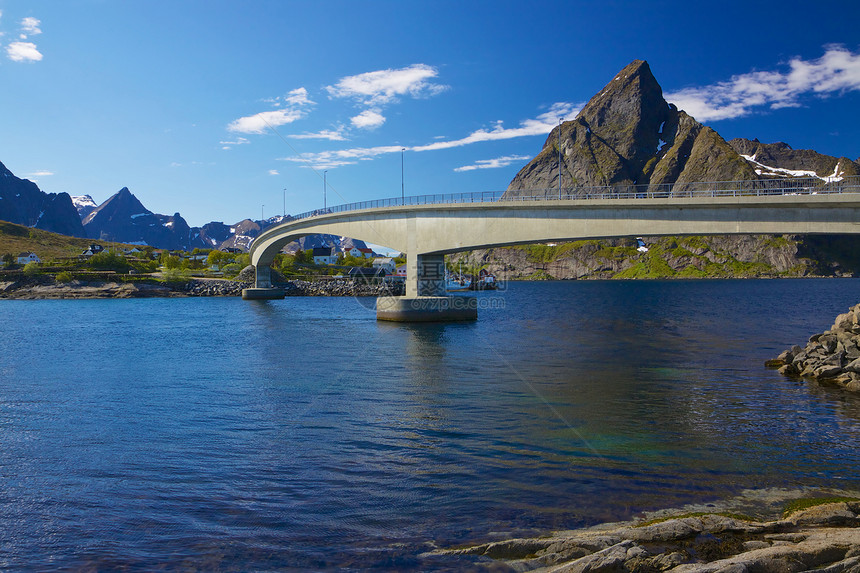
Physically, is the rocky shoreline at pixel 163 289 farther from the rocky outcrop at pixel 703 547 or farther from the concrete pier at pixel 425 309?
the rocky outcrop at pixel 703 547

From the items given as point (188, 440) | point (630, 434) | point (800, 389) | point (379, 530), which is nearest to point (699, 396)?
point (800, 389)

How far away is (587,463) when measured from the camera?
1325cm

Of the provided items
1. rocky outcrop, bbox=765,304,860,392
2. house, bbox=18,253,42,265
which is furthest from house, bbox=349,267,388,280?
rocky outcrop, bbox=765,304,860,392

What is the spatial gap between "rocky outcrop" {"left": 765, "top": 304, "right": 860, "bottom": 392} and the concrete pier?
29.3m

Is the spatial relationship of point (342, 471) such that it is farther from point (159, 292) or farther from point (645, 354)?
point (159, 292)

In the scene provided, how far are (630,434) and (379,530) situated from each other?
30.7 ft

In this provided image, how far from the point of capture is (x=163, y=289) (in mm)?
113938

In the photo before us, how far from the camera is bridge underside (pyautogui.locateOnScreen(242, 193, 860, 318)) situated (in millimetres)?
32156

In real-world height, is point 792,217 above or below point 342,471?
above

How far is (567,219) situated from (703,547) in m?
35.9

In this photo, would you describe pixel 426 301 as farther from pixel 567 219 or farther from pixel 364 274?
pixel 364 274

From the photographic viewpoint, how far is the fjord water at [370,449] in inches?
378

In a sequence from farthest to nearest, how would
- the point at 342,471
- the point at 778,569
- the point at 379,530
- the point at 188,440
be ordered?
1. the point at 188,440
2. the point at 342,471
3. the point at 379,530
4. the point at 778,569

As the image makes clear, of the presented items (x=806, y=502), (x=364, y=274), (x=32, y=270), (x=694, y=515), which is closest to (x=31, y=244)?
(x=32, y=270)
